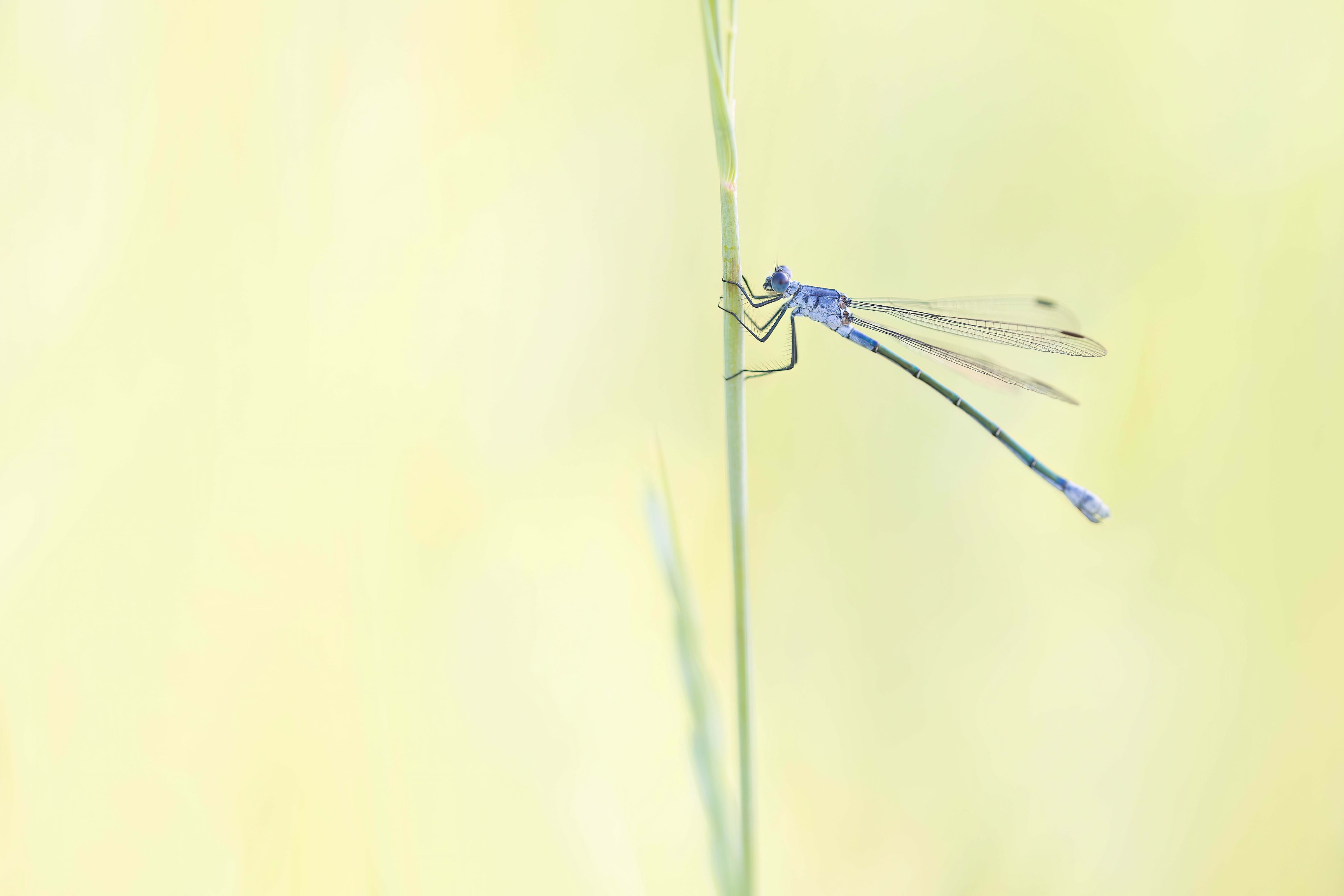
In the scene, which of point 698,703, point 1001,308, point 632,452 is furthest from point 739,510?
point 1001,308

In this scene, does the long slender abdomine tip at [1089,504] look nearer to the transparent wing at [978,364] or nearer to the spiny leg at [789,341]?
the transparent wing at [978,364]

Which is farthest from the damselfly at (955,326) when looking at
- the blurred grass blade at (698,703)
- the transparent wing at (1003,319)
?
the blurred grass blade at (698,703)

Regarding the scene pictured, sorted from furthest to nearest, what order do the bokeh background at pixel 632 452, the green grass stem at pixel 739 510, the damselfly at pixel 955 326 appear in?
the damselfly at pixel 955 326, the bokeh background at pixel 632 452, the green grass stem at pixel 739 510

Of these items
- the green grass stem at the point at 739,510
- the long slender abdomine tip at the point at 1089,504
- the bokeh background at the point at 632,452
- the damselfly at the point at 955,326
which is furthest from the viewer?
the damselfly at the point at 955,326

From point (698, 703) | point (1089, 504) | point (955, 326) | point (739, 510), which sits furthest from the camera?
point (955, 326)

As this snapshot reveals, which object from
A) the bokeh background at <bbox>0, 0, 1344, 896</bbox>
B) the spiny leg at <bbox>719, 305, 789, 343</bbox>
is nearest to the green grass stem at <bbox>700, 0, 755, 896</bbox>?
the bokeh background at <bbox>0, 0, 1344, 896</bbox>

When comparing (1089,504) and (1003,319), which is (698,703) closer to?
(1089,504)
